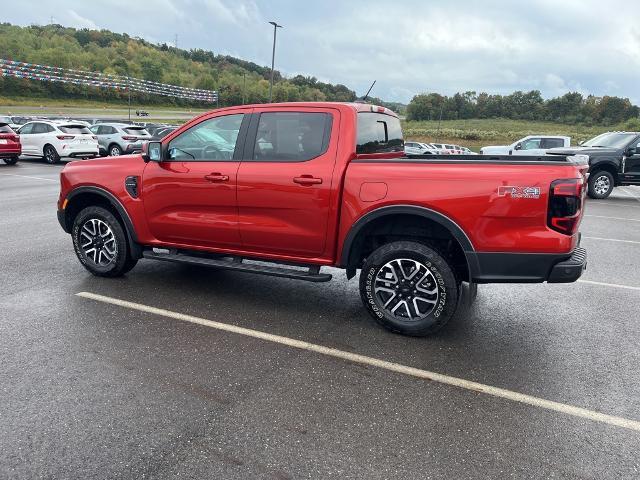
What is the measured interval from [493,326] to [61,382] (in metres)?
3.41

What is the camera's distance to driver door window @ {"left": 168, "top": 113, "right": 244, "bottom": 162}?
4.51 meters

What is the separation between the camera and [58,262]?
226 inches

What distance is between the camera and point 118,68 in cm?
9831

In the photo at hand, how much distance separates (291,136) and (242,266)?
1.26 meters

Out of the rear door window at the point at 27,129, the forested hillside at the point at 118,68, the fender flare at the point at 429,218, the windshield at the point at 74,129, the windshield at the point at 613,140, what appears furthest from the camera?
the forested hillside at the point at 118,68

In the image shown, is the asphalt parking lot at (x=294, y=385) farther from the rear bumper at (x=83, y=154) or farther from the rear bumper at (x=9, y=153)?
the rear bumper at (x=83, y=154)

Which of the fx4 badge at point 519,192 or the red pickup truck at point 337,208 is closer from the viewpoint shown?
the fx4 badge at point 519,192

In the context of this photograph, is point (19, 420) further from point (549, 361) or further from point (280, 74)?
point (280, 74)

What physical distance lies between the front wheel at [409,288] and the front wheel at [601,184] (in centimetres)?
1259

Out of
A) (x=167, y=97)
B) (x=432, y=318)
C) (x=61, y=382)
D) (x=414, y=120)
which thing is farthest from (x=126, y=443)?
(x=414, y=120)

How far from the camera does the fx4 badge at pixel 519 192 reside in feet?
11.3

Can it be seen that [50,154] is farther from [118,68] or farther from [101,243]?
[118,68]

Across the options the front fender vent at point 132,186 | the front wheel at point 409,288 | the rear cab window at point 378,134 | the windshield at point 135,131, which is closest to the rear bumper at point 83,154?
the windshield at point 135,131

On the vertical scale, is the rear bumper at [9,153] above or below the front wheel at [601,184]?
below
